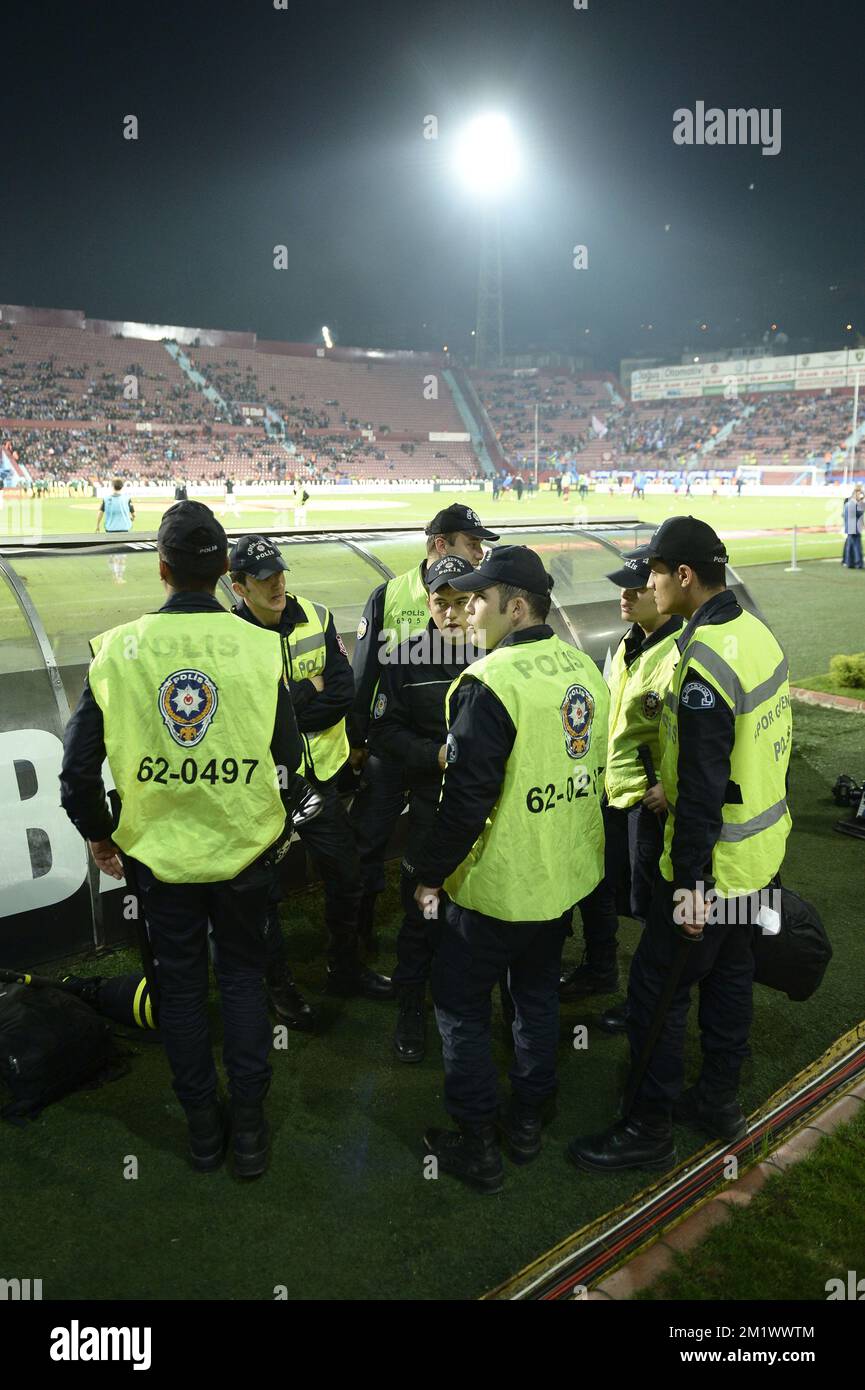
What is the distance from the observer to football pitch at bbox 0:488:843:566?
80.5 feet

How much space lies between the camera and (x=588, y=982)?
14.7 feet

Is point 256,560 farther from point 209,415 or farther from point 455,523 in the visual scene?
point 209,415

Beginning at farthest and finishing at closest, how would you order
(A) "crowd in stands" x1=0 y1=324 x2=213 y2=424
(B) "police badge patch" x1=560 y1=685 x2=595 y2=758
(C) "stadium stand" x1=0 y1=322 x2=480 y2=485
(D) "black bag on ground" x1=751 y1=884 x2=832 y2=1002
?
1. (A) "crowd in stands" x1=0 y1=324 x2=213 y2=424
2. (C) "stadium stand" x1=0 y1=322 x2=480 y2=485
3. (D) "black bag on ground" x1=751 y1=884 x2=832 y2=1002
4. (B) "police badge patch" x1=560 y1=685 x2=595 y2=758

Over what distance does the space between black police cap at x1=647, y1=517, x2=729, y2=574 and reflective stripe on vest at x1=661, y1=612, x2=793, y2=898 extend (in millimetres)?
257

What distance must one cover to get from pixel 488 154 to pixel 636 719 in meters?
70.0

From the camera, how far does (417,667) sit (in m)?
4.24

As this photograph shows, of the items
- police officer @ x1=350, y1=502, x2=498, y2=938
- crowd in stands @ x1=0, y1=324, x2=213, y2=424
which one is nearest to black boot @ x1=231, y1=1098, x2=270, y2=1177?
police officer @ x1=350, y1=502, x2=498, y2=938

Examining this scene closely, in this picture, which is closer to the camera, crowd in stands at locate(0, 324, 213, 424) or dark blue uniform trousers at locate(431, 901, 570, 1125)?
dark blue uniform trousers at locate(431, 901, 570, 1125)

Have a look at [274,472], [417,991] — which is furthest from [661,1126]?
[274,472]

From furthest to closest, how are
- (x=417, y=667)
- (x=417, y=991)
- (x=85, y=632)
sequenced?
(x=85, y=632)
(x=417, y=667)
(x=417, y=991)

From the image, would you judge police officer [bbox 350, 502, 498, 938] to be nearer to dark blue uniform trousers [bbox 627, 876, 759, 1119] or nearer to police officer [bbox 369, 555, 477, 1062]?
police officer [bbox 369, 555, 477, 1062]

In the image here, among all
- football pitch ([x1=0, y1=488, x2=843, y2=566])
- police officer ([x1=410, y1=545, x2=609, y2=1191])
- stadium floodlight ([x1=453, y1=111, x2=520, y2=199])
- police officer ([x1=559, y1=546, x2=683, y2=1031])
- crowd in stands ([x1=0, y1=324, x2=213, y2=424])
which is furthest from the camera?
stadium floodlight ([x1=453, y1=111, x2=520, y2=199])
